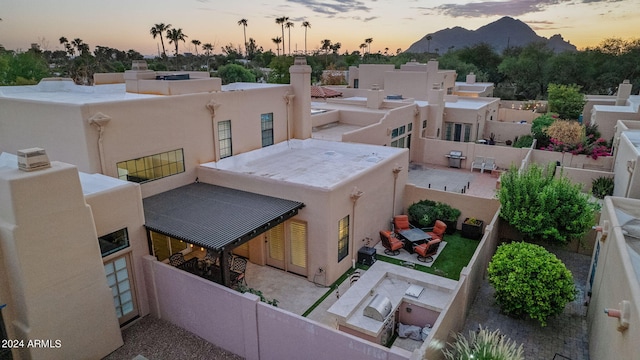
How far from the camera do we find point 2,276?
893cm

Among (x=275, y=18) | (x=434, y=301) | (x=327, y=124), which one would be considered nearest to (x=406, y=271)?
(x=434, y=301)

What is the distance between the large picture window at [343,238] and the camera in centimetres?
1438

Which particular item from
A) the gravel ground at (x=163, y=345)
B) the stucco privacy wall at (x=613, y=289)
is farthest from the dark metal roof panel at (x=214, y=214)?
the stucco privacy wall at (x=613, y=289)

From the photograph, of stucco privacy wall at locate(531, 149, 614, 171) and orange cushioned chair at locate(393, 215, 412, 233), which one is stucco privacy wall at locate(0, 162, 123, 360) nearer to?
orange cushioned chair at locate(393, 215, 412, 233)

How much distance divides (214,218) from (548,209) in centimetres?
1202

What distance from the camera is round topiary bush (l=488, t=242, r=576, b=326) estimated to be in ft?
36.3

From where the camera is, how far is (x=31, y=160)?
29.3ft

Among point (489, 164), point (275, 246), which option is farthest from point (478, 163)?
point (275, 246)

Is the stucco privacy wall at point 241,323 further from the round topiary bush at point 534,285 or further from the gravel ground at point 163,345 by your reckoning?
the round topiary bush at point 534,285

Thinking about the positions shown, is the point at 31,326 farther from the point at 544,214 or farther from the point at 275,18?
the point at 275,18

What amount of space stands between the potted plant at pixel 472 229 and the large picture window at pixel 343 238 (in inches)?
263

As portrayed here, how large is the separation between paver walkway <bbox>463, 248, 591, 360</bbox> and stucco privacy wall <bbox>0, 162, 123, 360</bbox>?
1083 centimetres

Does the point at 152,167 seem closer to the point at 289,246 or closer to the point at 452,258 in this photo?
the point at 289,246

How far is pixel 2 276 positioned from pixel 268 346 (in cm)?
654
